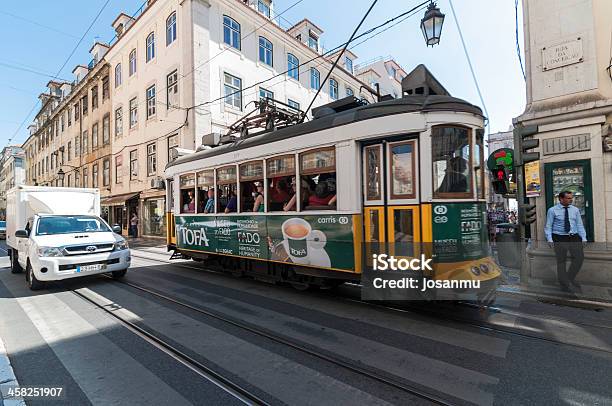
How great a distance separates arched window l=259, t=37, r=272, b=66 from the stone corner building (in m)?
17.0

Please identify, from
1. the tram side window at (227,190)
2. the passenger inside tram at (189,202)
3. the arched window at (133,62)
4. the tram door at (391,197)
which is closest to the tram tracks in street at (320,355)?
the tram door at (391,197)

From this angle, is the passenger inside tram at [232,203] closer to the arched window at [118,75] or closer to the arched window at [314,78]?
the arched window at [314,78]

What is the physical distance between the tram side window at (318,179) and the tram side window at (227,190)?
2.11 meters

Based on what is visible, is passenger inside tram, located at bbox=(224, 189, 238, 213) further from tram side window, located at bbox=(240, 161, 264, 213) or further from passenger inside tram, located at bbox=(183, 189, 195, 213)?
passenger inside tram, located at bbox=(183, 189, 195, 213)

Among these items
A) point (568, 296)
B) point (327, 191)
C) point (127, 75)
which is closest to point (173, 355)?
point (327, 191)

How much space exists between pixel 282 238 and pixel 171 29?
19335mm

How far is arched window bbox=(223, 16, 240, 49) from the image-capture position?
2031cm

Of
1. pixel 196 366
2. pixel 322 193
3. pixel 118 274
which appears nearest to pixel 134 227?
pixel 118 274

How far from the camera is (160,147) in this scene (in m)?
21.2

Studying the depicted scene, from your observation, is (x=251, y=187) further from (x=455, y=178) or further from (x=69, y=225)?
(x=69, y=225)

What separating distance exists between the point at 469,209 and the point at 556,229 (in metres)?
3.67

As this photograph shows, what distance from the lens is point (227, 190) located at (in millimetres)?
8016

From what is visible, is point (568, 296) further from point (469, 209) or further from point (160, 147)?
point (160, 147)

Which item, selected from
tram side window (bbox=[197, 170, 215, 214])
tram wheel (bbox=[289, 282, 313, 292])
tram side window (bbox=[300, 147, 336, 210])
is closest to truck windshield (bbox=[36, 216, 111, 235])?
tram side window (bbox=[197, 170, 215, 214])
